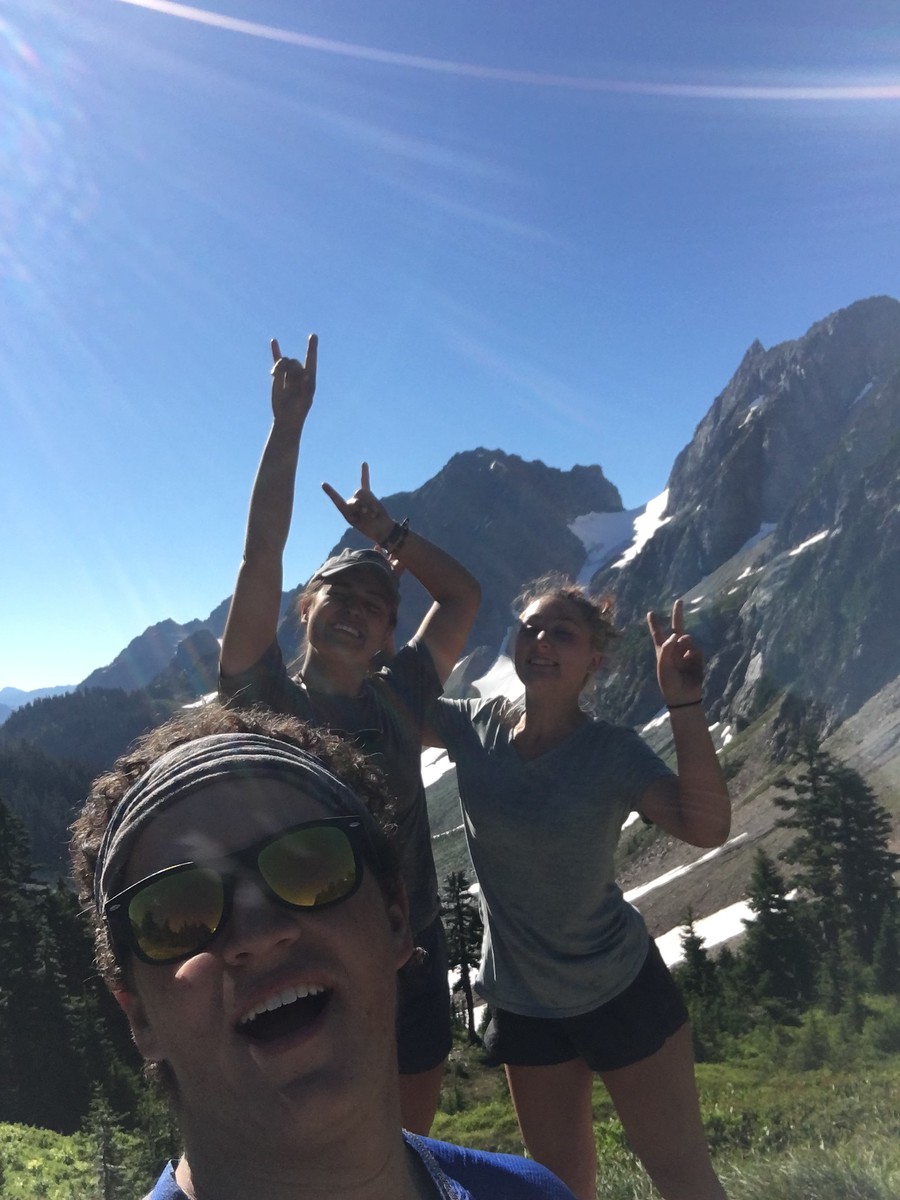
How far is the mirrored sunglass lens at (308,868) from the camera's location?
1754 mm

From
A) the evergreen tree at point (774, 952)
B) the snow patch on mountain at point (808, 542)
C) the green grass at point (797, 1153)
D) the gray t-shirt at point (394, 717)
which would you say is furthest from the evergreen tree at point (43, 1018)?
the snow patch on mountain at point (808, 542)

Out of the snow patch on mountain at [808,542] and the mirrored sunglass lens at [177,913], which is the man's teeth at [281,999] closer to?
the mirrored sunglass lens at [177,913]

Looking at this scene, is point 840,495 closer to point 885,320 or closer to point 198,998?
point 885,320

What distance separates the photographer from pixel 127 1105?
2473 cm

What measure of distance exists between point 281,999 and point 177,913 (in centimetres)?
30

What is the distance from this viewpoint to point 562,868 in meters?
3.42

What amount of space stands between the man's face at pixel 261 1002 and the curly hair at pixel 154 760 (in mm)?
178

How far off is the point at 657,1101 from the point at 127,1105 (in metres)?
27.9

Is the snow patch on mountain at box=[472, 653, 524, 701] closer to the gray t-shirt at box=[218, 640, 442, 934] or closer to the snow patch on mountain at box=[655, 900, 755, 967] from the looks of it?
the snow patch on mountain at box=[655, 900, 755, 967]

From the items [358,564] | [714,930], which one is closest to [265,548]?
[358,564]

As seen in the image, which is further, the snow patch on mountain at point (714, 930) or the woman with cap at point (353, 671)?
the snow patch on mountain at point (714, 930)

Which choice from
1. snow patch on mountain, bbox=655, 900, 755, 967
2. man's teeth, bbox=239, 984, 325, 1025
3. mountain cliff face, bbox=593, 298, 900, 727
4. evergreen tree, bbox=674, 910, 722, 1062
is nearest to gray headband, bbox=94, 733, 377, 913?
man's teeth, bbox=239, 984, 325, 1025

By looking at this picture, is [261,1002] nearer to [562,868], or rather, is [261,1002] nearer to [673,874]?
[562,868]

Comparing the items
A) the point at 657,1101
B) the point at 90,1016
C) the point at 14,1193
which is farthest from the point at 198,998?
the point at 90,1016
